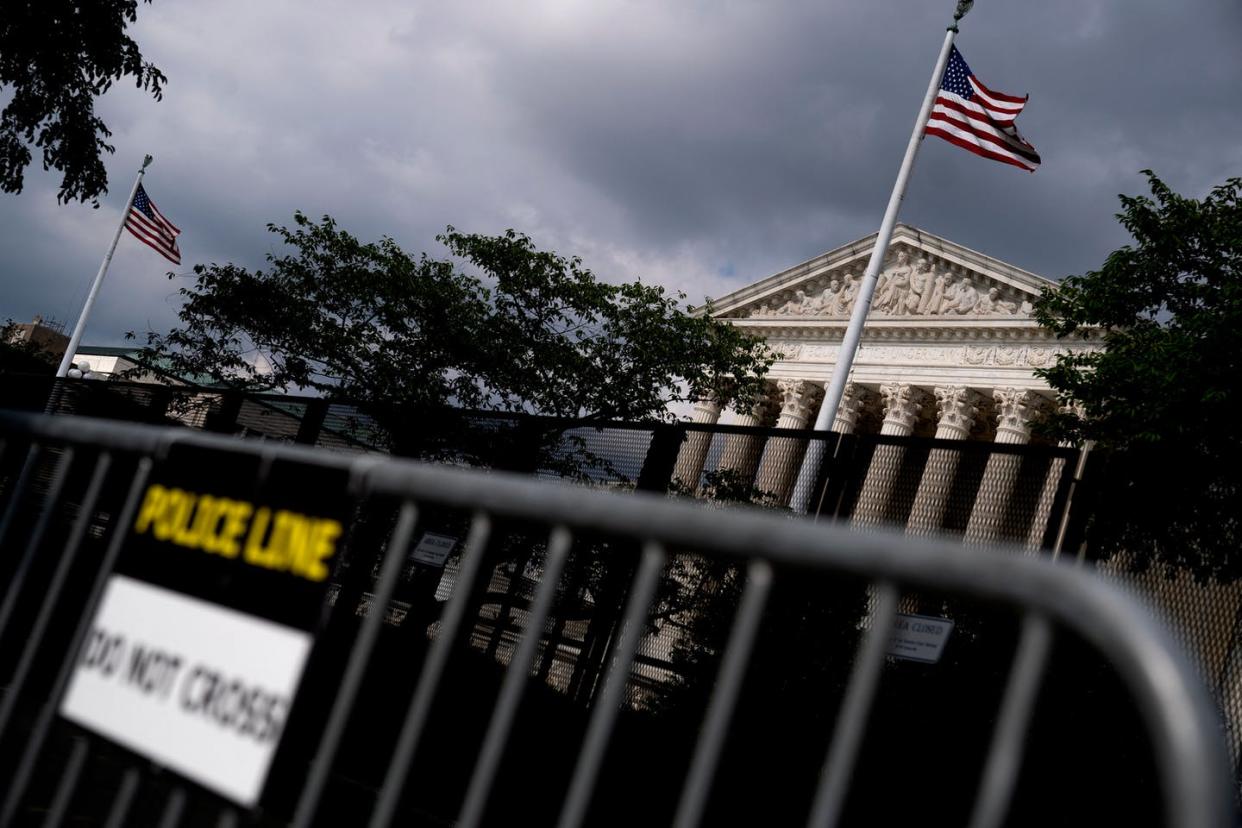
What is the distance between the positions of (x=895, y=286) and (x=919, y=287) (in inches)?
41.3

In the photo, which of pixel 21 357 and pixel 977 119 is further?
pixel 21 357

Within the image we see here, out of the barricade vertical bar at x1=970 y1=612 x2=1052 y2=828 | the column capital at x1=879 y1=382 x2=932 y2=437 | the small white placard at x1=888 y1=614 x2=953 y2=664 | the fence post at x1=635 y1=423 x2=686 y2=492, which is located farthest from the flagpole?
the column capital at x1=879 y1=382 x2=932 y2=437

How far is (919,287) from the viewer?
42625 mm

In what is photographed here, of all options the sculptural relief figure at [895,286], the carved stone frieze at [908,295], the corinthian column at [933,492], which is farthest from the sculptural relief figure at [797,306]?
the corinthian column at [933,492]

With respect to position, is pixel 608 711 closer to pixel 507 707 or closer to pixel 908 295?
pixel 507 707

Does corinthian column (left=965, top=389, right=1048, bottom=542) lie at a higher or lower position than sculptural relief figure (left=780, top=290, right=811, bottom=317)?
lower

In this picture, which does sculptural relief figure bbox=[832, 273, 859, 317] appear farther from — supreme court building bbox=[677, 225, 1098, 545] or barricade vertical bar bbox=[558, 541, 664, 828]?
barricade vertical bar bbox=[558, 541, 664, 828]

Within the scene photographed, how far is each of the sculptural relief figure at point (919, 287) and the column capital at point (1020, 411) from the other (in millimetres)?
5291

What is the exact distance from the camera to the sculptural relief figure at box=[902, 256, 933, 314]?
42.3 meters

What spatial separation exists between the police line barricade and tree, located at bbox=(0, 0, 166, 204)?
44.6 ft

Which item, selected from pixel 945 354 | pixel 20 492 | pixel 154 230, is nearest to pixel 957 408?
pixel 945 354

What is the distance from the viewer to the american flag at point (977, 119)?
1753 centimetres

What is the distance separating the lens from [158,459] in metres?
2.19

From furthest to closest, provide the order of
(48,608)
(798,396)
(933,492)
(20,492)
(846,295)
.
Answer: (798,396) < (846,295) < (933,492) < (20,492) < (48,608)
